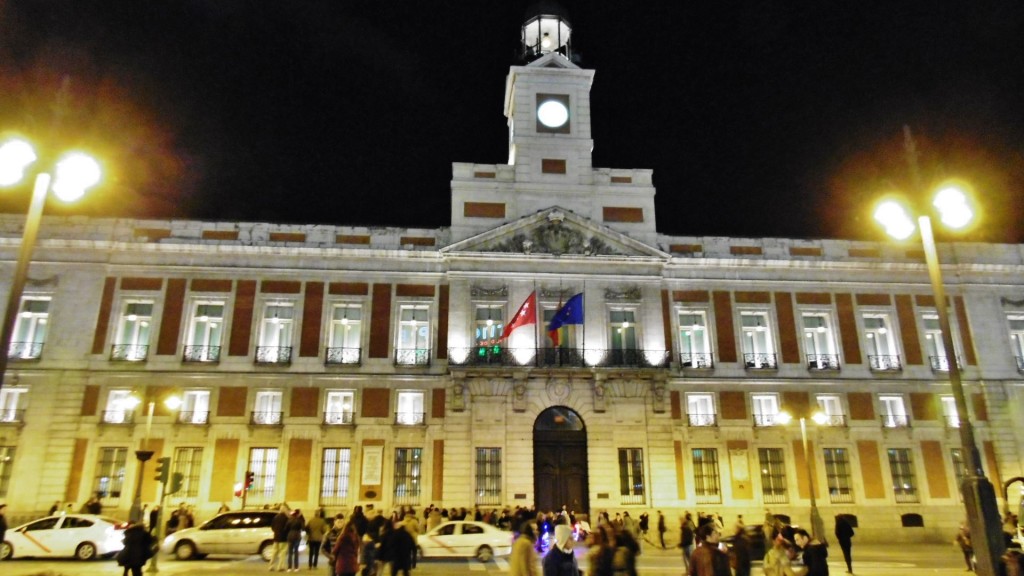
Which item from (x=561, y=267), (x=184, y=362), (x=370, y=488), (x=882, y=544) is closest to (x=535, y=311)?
(x=561, y=267)

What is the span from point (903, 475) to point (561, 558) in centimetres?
2928

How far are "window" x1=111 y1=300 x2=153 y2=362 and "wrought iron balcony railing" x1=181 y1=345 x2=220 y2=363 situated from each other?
1.68 m

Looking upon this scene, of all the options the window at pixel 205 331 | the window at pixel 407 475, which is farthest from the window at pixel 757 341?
the window at pixel 205 331

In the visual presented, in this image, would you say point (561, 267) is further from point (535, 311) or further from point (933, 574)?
point (933, 574)

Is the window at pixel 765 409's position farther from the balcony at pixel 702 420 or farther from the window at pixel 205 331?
the window at pixel 205 331

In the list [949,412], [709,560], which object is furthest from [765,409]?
[709,560]

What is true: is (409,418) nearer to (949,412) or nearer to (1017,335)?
(949,412)

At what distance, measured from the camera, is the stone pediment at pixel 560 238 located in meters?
32.7

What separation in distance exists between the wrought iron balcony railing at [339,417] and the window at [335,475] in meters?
1.13

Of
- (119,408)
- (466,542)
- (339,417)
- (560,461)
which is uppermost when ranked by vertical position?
(119,408)

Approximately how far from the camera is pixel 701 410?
32156mm

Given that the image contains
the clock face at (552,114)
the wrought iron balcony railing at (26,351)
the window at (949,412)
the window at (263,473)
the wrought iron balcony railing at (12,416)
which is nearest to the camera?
the wrought iron balcony railing at (12,416)

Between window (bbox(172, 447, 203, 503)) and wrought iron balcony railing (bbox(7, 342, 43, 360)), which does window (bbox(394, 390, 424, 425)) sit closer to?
window (bbox(172, 447, 203, 503))

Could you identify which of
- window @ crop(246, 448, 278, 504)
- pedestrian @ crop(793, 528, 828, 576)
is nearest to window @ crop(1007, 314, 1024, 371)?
pedestrian @ crop(793, 528, 828, 576)
